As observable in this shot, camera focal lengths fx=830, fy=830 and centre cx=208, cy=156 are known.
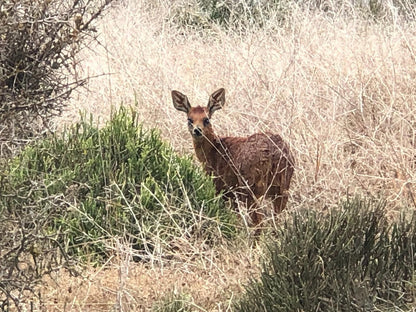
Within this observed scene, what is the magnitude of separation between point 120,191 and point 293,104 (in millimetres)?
1576

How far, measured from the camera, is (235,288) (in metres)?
4.19

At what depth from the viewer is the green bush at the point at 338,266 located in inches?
138

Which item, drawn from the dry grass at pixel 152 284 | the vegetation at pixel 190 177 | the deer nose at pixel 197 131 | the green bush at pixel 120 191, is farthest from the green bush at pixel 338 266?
the deer nose at pixel 197 131

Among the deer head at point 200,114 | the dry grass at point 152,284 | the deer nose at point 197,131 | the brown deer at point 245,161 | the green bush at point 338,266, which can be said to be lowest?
the dry grass at point 152,284

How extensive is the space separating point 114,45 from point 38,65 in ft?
16.2

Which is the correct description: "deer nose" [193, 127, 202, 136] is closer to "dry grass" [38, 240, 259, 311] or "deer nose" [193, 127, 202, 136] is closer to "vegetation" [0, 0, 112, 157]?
"dry grass" [38, 240, 259, 311]

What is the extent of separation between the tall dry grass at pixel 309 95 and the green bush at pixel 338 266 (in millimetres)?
795

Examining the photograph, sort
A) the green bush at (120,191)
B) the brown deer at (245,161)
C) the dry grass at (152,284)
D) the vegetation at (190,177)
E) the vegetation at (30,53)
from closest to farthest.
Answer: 1. the vegetation at (30,53)
2. the vegetation at (190,177)
3. the dry grass at (152,284)
4. the green bush at (120,191)
5. the brown deer at (245,161)

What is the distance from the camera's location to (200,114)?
214 inches

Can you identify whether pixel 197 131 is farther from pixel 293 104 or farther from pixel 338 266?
pixel 338 266

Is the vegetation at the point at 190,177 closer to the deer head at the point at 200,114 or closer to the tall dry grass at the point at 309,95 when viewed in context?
the tall dry grass at the point at 309,95

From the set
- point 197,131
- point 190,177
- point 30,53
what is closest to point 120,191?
point 190,177

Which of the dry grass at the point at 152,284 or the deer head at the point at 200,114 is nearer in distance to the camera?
the dry grass at the point at 152,284

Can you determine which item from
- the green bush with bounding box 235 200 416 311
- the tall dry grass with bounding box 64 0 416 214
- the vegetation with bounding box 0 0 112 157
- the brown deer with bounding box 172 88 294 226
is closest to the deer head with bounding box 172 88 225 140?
the brown deer with bounding box 172 88 294 226
